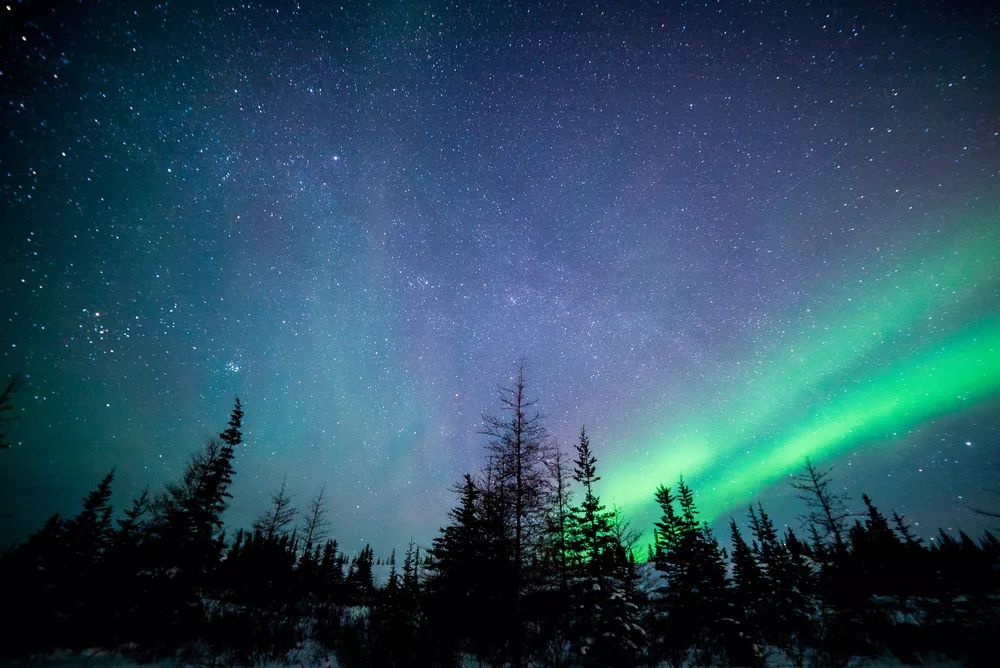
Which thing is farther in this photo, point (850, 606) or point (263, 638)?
point (850, 606)

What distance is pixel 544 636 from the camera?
624 inches

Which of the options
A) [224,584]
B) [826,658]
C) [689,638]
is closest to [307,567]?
[224,584]

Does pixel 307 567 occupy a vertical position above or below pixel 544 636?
above

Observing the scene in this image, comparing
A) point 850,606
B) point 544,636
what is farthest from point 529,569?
point 850,606

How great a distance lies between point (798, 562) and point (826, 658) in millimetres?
8713

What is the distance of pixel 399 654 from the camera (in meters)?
8.56

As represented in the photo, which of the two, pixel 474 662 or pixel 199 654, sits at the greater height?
pixel 199 654

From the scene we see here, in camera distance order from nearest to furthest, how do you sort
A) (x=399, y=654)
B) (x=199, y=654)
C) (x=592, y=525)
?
(x=399, y=654)
(x=199, y=654)
(x=592, y=525)

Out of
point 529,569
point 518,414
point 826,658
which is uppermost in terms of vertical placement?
point 518,414

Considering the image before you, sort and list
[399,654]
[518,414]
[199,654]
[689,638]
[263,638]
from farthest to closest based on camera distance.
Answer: [689,638] < [518,414] < [263,638] < [199,654] < [399,654]

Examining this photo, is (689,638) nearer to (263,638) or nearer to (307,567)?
(263,638)

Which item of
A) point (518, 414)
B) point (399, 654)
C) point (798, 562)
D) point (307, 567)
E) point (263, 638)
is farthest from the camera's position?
point (307, 567)

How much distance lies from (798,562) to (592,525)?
14.3 metres

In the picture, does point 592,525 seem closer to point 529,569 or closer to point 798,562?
point 529,569
